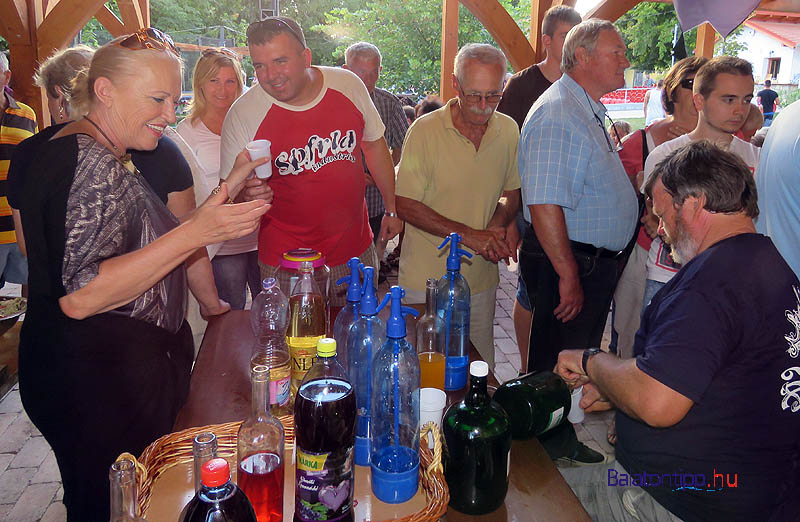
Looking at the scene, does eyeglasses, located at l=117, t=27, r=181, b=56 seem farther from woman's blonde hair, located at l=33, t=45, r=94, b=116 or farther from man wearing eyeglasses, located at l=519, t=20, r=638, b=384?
man wearing eyeglasses, located at l=519, t=20, r=638, b=384

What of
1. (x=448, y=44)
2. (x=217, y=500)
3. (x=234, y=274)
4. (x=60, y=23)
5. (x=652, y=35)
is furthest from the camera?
(x=652, y=35)

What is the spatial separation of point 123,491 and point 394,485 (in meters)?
0.46

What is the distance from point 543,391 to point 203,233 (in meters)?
0.91

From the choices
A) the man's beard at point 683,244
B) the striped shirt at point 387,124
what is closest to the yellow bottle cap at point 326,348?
the man's beard at point 683,244

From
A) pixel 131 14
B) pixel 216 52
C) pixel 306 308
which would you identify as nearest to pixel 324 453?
pixel 306 308

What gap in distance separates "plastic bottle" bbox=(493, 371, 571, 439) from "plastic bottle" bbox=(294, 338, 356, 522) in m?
0.51

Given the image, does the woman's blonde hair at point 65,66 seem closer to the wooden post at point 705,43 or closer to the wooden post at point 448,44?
the wooden post at point 448,44

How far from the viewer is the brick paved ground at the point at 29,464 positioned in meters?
2.07

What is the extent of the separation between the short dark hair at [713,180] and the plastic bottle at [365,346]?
888 mm

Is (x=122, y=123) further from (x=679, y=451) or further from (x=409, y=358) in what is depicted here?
(x=679, y=451)

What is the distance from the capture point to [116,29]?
7816mm

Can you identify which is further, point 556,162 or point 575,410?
point 556,162

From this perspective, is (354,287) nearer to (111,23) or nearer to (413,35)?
(111,23)

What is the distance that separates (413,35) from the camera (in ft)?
54.3
